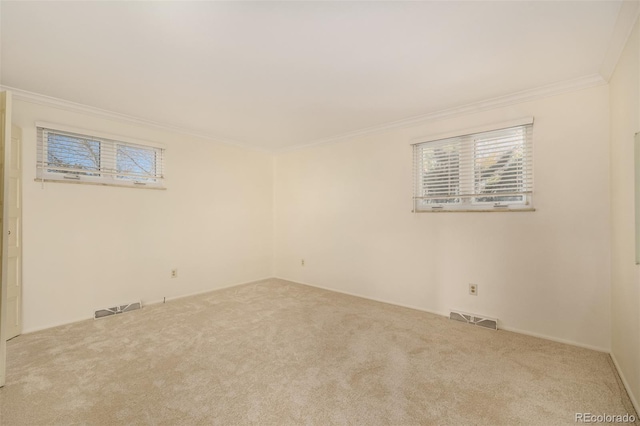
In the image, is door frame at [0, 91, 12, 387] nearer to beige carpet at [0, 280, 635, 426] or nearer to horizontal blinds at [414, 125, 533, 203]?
beige carpet at [0, 280, 635, 426]

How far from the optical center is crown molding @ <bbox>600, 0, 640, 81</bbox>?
1578 millimetres

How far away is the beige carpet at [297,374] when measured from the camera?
62.0 inches

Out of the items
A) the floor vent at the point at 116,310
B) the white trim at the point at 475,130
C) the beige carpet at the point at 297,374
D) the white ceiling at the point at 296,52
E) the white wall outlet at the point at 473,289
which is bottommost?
the beige carpet at the point at 297,374

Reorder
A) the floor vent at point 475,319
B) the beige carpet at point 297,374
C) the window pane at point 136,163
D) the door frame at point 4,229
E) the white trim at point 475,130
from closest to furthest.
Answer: the beige carpet at point 297,374
the door frame at point 4,229
the white trim at point 475,130
the floor vent at point 475,319
the window pane at point 136,163

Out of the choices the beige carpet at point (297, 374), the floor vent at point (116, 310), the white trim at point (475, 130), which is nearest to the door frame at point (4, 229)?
the beige carpet at point (297, 374)

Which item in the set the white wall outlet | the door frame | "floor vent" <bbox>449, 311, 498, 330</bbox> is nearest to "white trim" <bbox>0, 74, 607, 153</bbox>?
the door frame

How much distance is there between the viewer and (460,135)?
3.06 meters

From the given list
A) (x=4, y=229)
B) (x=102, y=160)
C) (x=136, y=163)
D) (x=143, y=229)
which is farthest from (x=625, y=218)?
(x=102, y=160)

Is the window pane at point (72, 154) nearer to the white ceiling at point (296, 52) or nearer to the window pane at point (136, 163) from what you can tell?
the window pane at point (136, 163)

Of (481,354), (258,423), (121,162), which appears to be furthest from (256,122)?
(481,354)

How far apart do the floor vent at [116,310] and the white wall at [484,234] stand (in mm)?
2390

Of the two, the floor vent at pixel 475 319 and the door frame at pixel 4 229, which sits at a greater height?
the door frame at pixel 4 229

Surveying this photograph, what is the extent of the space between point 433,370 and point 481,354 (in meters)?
0.57

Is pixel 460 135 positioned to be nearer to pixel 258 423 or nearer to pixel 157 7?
pixel 157 7
